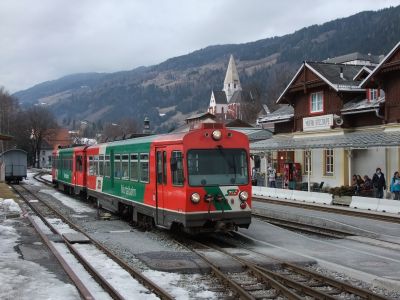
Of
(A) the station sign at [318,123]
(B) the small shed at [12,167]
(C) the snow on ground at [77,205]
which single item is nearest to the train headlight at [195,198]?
(C) the snow on ground at [77,205]

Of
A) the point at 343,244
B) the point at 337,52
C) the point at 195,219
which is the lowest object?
the point at 343,244

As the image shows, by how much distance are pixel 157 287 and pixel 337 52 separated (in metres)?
198

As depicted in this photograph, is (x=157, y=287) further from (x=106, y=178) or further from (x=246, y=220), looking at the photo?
(x=106, y=178)

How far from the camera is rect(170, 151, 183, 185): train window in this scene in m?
12.9

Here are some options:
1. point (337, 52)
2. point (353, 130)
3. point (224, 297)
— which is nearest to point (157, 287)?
point (224, 297)

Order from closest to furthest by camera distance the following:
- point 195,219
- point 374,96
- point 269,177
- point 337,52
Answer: point 195,219 < point 374,96 < point 269,177 < point 337,52

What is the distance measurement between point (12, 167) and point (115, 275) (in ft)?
136

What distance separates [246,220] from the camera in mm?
13297

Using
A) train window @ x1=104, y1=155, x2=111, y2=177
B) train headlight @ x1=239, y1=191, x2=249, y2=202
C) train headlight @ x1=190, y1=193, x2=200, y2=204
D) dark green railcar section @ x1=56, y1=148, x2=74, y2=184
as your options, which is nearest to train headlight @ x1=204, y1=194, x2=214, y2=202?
train headlight @ x1=190, y1=193, x2=200, y2=204

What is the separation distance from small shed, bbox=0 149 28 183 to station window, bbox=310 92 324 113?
91.7 feet

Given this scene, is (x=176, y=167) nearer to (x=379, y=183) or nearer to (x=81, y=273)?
(x=81, y=273)

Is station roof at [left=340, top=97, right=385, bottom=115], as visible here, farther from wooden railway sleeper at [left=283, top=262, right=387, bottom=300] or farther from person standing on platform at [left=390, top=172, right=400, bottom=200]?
wooden railway sleeper at [left=283, top=262, right=387, bottom=300]

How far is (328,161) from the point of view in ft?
106

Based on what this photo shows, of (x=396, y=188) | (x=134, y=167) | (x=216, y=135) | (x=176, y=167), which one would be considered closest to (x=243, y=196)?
(x=216, y=135)
